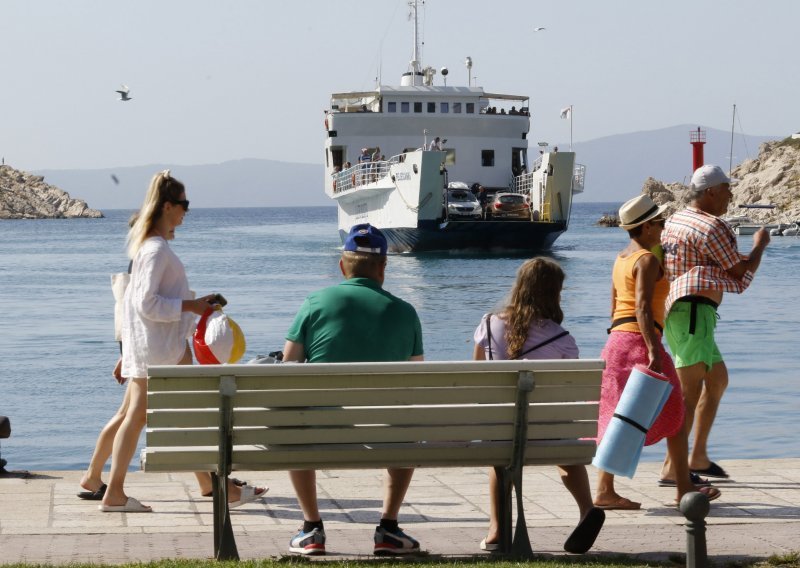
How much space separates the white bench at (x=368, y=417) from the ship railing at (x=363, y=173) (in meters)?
41.8

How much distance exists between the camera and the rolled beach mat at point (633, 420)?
18.0 ft

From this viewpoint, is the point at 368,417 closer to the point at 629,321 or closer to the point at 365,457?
the point at 365,457

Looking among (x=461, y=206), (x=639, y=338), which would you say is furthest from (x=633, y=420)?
(x=461, y=206)

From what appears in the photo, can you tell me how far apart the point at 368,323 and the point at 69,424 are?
7740 mm

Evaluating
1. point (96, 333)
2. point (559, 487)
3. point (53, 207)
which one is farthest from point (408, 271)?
point (53, 207)

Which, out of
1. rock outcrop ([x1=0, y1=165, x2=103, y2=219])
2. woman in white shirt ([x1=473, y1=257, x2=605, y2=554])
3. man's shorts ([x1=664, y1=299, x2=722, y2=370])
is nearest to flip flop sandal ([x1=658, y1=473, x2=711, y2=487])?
man's shorts ([x1=664, y1=299, x2=722, y2=370])

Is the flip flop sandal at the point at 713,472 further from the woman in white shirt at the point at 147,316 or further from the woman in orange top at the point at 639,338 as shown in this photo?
the woman in white shirt at the point at 147,316

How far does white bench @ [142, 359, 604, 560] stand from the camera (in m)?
4.71

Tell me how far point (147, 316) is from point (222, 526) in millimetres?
1215

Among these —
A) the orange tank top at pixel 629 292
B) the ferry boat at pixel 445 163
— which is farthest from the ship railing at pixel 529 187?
the orange tank top at pixel 629 292

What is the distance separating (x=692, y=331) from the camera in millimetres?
6328

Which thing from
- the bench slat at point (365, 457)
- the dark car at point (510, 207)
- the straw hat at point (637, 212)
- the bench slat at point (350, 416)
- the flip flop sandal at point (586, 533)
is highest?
the straw hat at point (637, 212)

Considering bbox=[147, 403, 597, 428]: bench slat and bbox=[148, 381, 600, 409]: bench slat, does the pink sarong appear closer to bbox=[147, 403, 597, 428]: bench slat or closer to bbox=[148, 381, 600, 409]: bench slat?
bbox=[147, 403, 597, 428]: bench slat

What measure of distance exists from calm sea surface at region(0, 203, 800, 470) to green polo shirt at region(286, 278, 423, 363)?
505 cm
